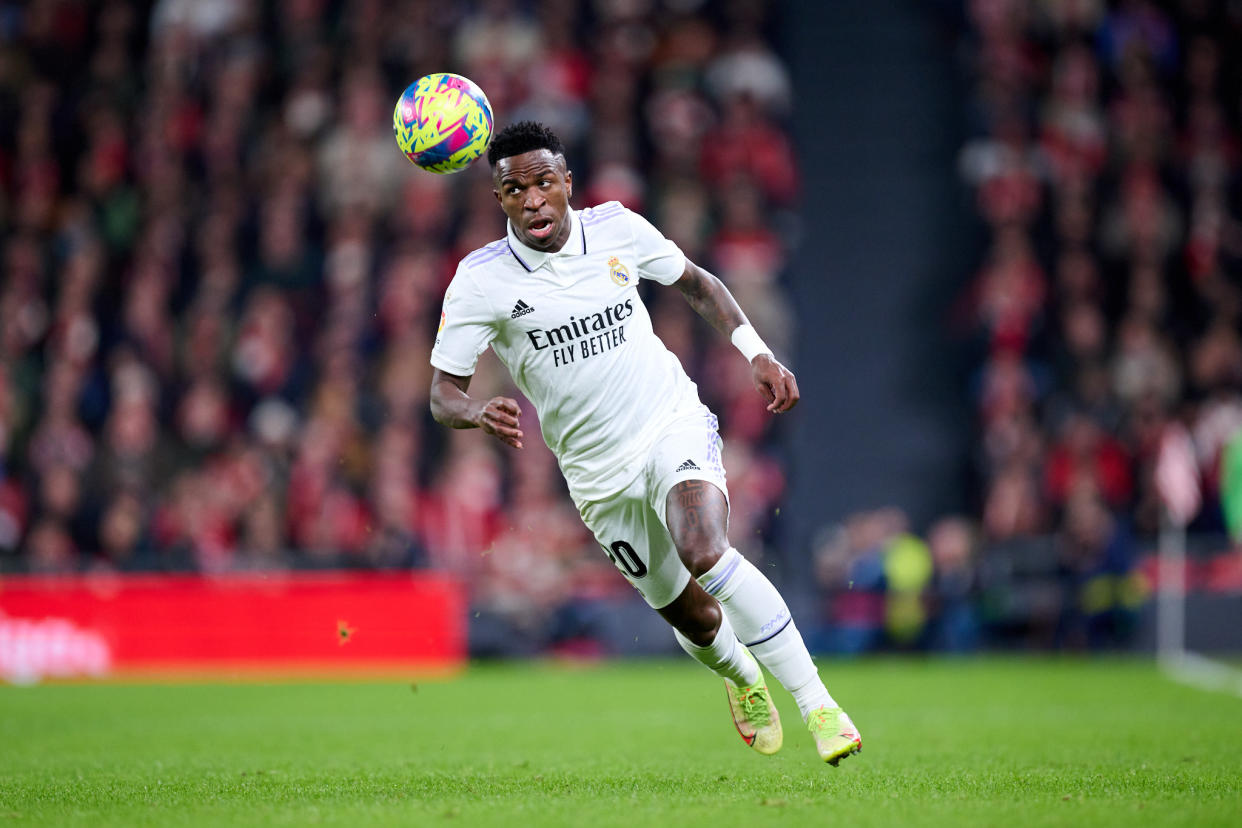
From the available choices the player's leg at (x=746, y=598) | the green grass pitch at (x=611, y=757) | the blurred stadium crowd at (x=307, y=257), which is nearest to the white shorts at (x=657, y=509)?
the player's leg at (x=746, y=598)

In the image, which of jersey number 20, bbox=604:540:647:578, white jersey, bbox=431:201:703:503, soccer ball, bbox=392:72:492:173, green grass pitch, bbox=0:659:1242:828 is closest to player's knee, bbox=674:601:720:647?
jersey number 20, bbox=604:540:647:578

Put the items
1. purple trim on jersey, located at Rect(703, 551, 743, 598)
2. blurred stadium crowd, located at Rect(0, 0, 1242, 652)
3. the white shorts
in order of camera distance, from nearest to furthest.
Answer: purple trim on jersey, located at Rect(703, 551, 743, 598)
the white shorts
blurred stadium crowd, located at Rect(0, 0, 1242, 652)

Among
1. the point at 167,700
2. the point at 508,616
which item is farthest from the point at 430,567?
the point at 167,700

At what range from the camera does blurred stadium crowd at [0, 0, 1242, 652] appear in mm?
15961

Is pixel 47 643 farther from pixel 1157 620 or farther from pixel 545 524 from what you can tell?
pixel 1157 620

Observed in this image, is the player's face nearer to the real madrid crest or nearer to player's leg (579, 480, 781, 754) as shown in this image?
the real madrid crest

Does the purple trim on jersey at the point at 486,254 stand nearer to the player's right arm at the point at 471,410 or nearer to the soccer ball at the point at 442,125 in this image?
the soccer ball at the point at 442,125

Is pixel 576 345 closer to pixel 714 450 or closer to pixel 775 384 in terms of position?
pixel 714 450

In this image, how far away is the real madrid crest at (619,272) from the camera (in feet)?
22.5

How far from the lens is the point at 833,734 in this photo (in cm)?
619

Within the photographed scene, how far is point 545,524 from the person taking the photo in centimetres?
1612

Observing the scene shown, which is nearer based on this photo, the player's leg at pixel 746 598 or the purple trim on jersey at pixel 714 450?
the player's leg at pixel 746 598

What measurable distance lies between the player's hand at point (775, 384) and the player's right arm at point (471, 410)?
105 centimetres

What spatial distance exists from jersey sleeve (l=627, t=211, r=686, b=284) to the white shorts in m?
0.67
